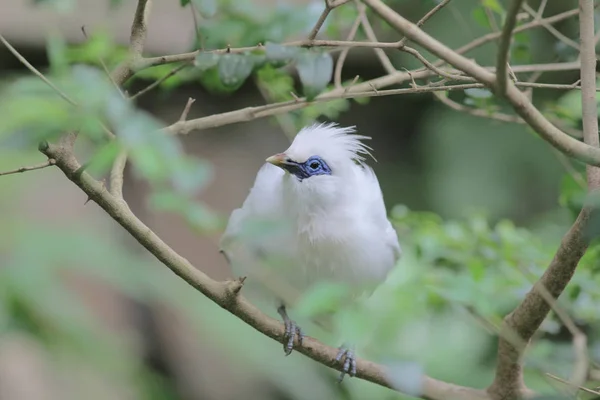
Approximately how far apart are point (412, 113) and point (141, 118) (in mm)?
4349

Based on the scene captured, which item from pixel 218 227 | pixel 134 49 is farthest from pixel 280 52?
pixel 218 227

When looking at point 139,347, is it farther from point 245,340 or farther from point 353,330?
point 353,330

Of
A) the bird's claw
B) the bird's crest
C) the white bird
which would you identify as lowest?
the bird's claw

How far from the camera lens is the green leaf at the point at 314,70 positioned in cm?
139

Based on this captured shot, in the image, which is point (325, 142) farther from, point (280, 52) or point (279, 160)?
point (280, 52)

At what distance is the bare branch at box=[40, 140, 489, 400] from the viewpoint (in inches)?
55.4

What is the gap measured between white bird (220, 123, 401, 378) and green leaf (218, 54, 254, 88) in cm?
52

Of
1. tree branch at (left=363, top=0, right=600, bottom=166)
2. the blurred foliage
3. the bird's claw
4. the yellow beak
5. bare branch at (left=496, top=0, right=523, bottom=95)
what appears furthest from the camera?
the yellow beak

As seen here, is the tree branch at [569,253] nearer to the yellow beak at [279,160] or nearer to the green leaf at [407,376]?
the green leaf at [407,376]

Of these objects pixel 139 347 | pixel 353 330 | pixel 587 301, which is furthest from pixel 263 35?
pixel 139 347

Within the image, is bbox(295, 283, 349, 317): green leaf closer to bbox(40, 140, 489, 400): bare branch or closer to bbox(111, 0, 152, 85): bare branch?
bbox(40, 140, 489, 400): bare branch

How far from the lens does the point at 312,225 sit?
2.08 meters

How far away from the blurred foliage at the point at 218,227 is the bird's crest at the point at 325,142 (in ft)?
0.38

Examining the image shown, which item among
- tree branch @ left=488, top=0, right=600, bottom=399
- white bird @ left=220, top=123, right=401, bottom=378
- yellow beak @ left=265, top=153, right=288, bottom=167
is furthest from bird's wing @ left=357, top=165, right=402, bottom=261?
tree branch @ left=488, top=0, right=600, bottom=399
